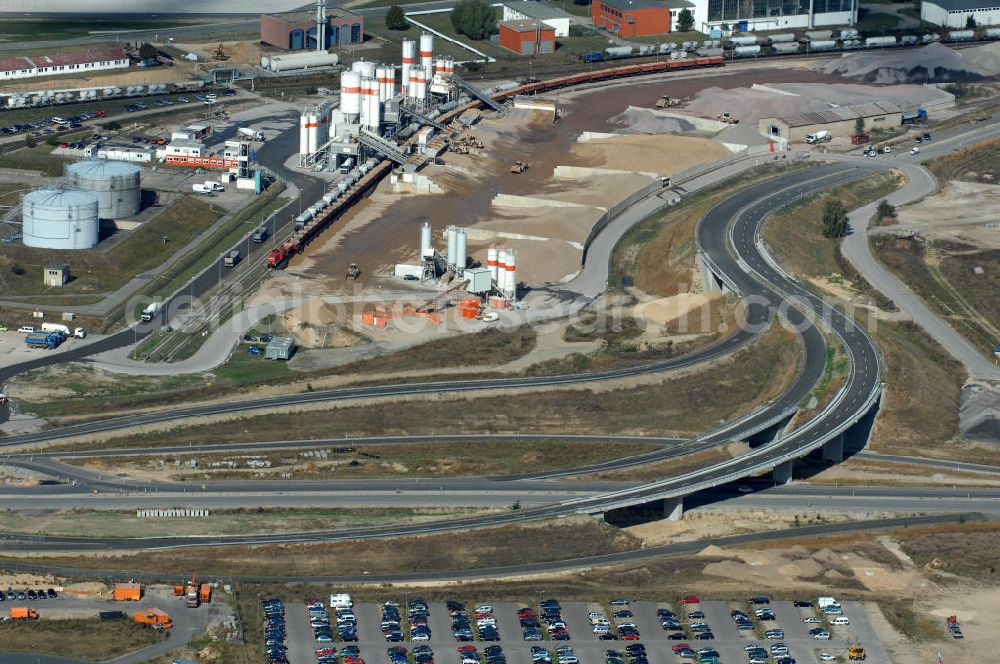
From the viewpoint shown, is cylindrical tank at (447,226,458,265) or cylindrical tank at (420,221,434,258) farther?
cylindrical tank at (447,226,458,265)

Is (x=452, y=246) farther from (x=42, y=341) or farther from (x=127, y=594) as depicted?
(x=127, y=594)

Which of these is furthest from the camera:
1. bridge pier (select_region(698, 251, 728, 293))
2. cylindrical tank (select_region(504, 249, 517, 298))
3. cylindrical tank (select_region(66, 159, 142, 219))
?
cylindrical tank (select_region(66, 159, 142, 219))

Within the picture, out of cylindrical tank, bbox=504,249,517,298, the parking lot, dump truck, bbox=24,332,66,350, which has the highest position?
cylindrical tank, bbox=504,249,517,298

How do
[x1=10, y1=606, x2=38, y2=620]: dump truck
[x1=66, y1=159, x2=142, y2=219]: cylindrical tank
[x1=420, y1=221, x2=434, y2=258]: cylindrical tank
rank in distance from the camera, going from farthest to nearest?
[x1=66, y1=159, x2=142, y2=219]: cylindrical tank
[x1=420, y1=221, x2=434, y2=258]: cylindrical tank
[x1=10, y1=606, x2=38, y2=620]: dump truck

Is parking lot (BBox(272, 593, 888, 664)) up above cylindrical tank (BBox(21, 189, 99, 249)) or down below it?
below

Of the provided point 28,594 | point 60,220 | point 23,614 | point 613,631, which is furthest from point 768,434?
point 60,220

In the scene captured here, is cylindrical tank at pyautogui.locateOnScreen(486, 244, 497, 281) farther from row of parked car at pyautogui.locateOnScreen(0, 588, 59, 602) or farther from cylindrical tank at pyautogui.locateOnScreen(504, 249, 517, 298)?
row of parked car at pyautogui.locateOnScreen(0, 588, 59, 602)

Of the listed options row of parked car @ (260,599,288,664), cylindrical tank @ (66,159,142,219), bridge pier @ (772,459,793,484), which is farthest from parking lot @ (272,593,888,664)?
cylindrical tank @ (66,159,142,219)
